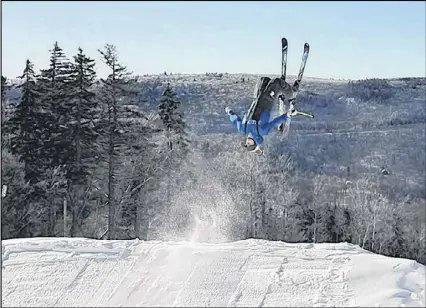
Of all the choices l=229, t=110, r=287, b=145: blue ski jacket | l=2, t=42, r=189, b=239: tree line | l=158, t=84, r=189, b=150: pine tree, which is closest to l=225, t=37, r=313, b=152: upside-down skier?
l=229, t=110, r=287, b=145: blue ski jacket

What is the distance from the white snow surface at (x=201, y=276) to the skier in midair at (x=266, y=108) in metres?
1.77

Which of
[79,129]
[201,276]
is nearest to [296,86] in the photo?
[201,276]

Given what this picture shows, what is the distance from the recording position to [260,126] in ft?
26.1

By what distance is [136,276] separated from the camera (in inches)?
303

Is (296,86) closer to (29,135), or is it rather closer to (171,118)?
(29,135)

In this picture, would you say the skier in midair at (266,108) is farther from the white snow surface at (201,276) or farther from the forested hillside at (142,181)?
the forested hillside at (142,181)

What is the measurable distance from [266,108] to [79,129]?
586 inches

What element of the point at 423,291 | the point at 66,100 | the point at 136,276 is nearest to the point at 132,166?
the point at 66,100

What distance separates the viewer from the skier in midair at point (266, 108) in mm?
7848

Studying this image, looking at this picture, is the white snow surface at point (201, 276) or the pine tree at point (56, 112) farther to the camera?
the pine tree at point (56, 112)

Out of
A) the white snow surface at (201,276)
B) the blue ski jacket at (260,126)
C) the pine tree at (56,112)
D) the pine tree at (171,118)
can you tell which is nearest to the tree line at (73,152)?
the pine tree at (56,112)

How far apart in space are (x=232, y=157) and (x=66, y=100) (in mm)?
9007

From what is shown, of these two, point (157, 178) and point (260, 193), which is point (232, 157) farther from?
point (157, 178)

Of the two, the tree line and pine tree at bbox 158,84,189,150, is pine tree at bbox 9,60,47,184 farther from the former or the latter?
pine tree at bbox 158,84,189,150
